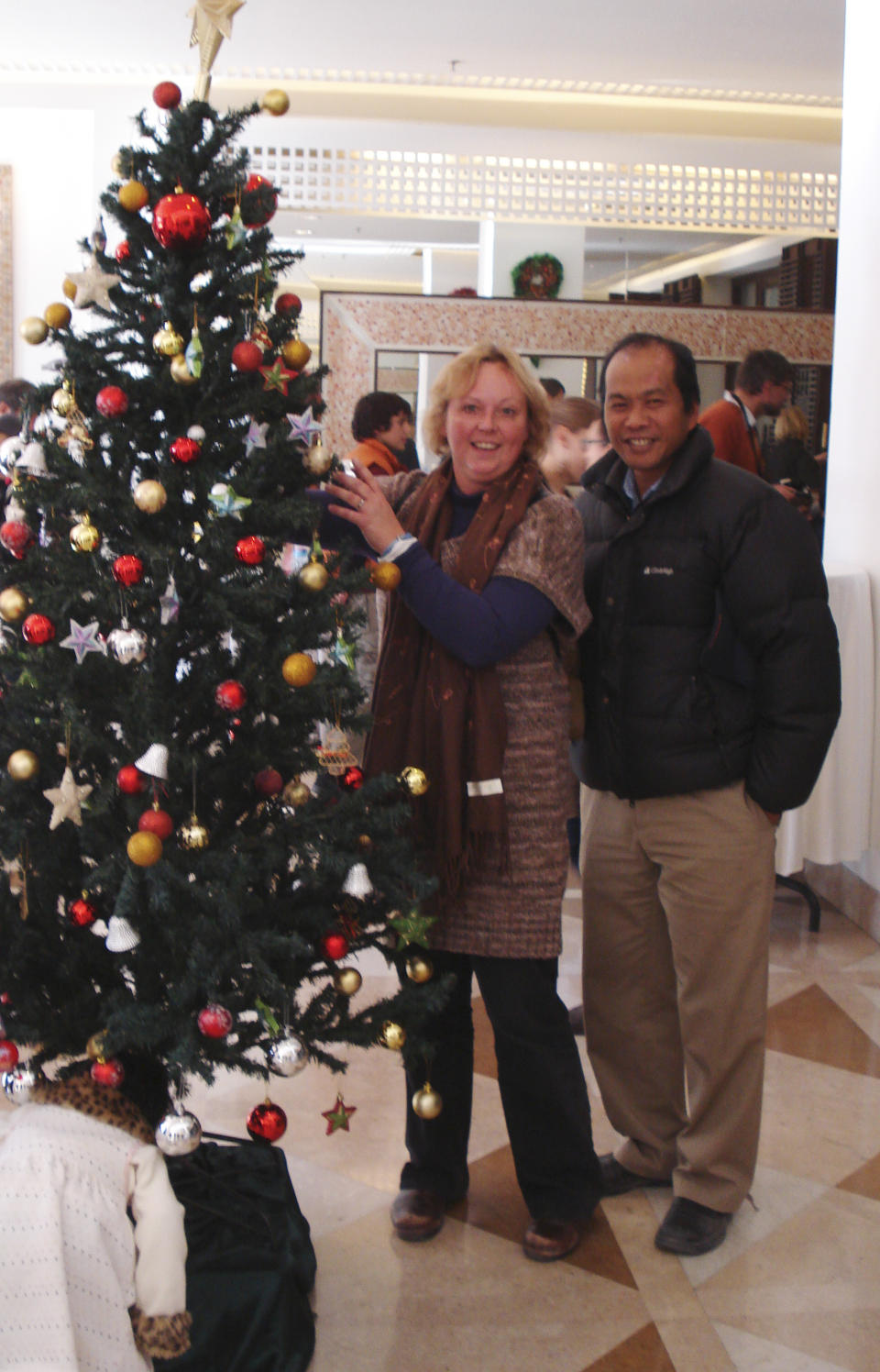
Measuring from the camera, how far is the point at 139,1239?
1.55m

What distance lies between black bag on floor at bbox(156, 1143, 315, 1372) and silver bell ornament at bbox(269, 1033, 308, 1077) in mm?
352

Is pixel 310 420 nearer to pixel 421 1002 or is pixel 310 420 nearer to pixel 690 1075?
pixel 421 1002

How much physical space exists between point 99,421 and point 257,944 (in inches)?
31.0

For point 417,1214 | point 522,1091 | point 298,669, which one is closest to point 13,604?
point 298,669

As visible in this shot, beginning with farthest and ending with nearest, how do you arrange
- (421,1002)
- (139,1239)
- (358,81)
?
(358,81) → (421,1002) → (139,1239)

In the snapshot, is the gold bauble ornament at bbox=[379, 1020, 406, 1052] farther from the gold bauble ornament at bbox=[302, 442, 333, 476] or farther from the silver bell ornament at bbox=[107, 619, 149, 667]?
the gold bauble ornament at bbox=[302, 442, 333, 476]

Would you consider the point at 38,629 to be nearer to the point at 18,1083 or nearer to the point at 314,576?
the point at 314,576

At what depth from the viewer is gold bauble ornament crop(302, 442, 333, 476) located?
1854 millimetres

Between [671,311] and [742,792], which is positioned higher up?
[671,311]

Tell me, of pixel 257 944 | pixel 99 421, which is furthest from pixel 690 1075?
pixel 99 421

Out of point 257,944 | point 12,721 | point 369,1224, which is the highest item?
point 12,721

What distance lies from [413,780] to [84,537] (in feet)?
2.06

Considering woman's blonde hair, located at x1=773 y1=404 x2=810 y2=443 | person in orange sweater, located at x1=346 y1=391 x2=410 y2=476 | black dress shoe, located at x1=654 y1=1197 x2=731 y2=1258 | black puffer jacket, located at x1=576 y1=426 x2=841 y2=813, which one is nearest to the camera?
black puffer jacket, located at x1=576 y1=426 x2=841 y2=813

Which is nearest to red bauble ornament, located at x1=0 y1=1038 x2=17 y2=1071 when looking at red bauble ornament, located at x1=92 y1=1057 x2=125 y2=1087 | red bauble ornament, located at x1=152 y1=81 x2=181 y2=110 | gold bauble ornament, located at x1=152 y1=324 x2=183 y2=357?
red bauble ornament, located at x1=92 y1=1057 x2=125 y2=1087
